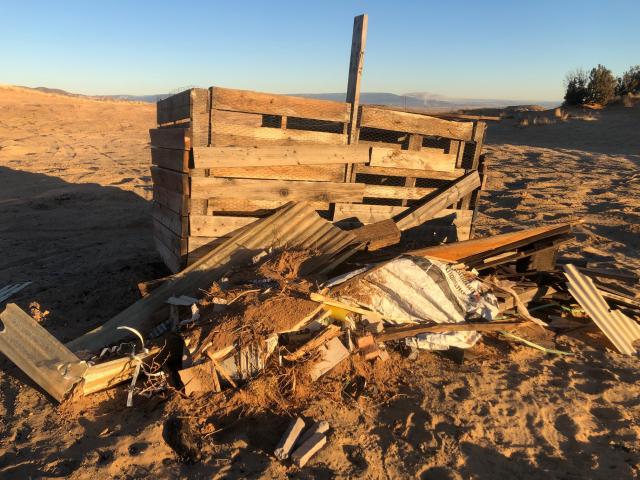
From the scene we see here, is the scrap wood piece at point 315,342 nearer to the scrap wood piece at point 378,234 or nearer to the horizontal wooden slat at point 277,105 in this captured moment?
the scrap wood piece at point 378,234

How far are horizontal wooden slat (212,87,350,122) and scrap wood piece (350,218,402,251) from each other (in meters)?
1.26

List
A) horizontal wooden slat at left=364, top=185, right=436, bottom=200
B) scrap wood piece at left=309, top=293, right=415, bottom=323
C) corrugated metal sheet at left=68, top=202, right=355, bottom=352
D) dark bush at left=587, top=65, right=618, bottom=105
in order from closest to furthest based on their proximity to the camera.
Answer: scrap wood piece at left=309, top=293, right=415, bottom=323, corrugated metal sheet at left=68, top=202, right=355, bottom=352, horizontal wooden slat at left=364, top=185, right=436, bottom=200, dark bush at left=587, top=65, right=618, bottom=105

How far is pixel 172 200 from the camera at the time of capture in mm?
5457

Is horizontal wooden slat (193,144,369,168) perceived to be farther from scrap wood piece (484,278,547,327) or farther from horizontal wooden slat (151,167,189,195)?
scrap wood piece (484,278,547,327)

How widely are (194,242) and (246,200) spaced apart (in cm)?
72

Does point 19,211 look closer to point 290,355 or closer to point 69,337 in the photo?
point 69,337

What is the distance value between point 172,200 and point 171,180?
0.74ft

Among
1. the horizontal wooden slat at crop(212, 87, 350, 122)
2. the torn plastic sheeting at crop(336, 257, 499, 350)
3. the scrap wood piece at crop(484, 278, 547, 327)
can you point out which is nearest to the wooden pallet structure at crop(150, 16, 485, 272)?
the horizontal wooden slat at crop(212, 87, 350, 122)

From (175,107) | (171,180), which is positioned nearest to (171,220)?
(171,180)

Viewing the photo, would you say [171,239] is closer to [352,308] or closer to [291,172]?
[291,172]

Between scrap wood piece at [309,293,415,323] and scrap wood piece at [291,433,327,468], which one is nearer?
scrap wood piece at [291,433,327,468]

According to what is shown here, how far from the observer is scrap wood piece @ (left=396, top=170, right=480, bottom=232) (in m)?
6.04

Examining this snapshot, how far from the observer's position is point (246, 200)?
5281 millimetres

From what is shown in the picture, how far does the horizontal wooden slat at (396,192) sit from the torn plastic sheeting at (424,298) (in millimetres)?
1512
